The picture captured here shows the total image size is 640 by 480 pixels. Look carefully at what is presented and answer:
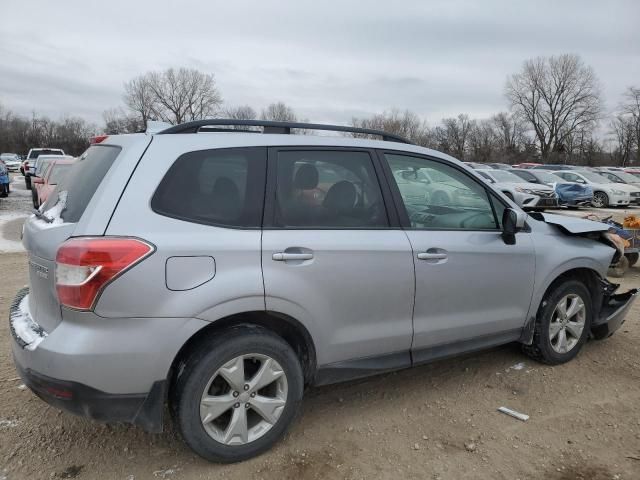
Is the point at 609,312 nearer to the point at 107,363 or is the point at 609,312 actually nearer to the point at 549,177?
the point at 107,363

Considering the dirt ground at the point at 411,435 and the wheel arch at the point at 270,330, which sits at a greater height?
the wheel arch at the point at 270,330

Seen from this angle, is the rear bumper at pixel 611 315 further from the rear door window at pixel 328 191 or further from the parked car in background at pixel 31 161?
the parked car in background at pixel 31 161

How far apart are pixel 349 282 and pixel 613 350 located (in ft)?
9.70

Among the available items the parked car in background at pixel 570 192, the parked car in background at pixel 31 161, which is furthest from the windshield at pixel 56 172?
the parked car in background at pixel 570 192

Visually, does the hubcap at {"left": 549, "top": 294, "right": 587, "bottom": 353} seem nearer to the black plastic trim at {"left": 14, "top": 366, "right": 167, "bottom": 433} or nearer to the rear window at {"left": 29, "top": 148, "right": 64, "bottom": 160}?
the black plastic trim at {"left": 14, "top": 366, "right": 167, "bottom": 433}

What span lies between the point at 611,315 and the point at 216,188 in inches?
138

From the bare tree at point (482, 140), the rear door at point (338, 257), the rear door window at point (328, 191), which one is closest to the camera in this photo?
the rear door at point (338, 257)

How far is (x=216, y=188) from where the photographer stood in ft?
8.74

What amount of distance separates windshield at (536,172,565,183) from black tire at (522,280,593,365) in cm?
1875

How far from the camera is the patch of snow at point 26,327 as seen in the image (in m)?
2.46

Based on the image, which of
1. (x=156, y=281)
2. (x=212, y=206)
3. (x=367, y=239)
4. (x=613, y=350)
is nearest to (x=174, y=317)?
(x=156, y=281)

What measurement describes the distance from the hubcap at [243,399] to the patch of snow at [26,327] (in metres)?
0.85

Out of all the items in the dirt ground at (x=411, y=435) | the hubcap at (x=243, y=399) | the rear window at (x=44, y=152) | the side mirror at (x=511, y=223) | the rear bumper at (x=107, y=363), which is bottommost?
the dirt ground at (x=411, y=435)

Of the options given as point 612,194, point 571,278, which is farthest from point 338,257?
point 612,194
